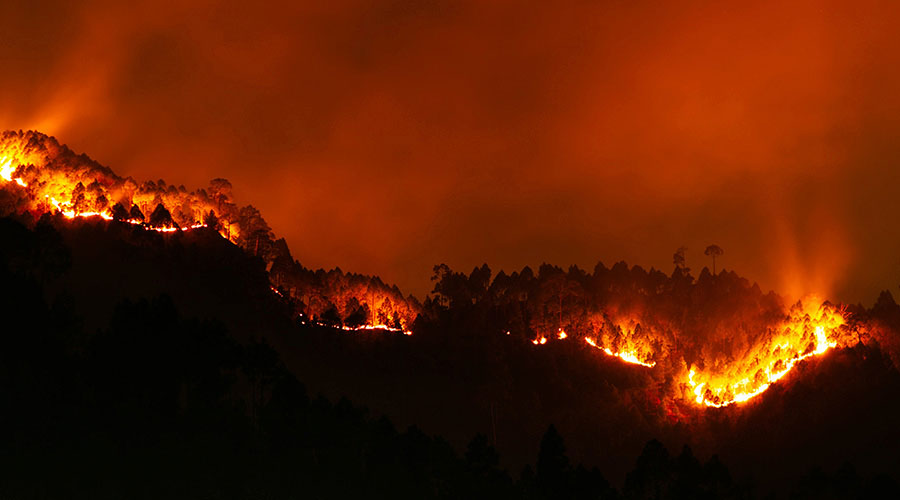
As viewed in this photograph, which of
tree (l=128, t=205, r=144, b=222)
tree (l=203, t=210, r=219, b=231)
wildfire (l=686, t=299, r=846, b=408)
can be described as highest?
tree (l=203, t=210, r=219, b=231)

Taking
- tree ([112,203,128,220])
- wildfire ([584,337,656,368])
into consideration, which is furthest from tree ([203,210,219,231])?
wildfire ([584,337,656,368])

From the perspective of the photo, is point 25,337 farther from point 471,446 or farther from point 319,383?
point 319,383

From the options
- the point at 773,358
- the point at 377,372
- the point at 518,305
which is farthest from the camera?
Result: the point at 518,305

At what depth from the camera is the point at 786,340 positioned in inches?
4961

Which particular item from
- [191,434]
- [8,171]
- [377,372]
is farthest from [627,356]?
[8,171]

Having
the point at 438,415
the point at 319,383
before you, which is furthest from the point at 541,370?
the point at 319,383

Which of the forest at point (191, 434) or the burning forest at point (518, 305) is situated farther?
the burning forest at point (518, 305)

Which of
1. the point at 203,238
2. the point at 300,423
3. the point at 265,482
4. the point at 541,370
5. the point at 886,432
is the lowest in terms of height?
the point at 265,482

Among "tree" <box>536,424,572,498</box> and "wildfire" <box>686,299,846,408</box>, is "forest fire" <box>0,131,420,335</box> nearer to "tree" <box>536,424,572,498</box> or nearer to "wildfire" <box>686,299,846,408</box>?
"wildfire" <box>686,299,846,408</box>

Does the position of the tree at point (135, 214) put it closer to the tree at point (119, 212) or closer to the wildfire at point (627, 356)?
the tree at point (119, 212)

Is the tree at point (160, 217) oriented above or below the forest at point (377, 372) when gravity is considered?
above

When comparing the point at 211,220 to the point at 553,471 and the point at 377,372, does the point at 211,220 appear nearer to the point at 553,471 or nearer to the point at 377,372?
the point at 377,372

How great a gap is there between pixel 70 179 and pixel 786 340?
87369 millimetres

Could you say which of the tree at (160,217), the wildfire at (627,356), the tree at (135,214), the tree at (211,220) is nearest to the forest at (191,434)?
the tree at (135,214)
